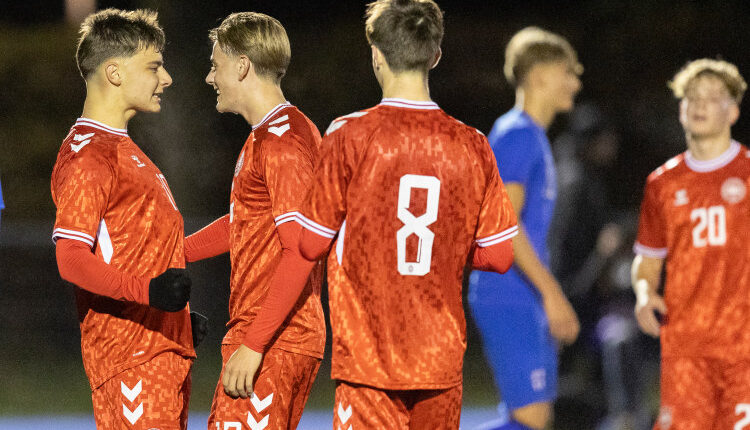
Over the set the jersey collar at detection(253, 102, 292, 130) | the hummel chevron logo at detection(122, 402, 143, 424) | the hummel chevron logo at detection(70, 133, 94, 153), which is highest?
the jersey collar at detection(253, 102, 292, 130)

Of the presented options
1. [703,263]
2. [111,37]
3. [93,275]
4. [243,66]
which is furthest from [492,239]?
[703,263]

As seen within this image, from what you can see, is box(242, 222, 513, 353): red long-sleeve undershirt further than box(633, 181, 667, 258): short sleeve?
No

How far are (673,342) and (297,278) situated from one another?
2025 mm

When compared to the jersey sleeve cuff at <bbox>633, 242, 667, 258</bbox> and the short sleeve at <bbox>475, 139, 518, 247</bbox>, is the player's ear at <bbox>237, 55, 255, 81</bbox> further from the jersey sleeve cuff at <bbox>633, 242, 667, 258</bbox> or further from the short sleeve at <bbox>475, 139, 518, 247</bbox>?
the jersey sleeve cuff at <bbox>633, 242, 667, 258</bbox>

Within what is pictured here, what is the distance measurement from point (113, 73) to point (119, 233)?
56 centimetres

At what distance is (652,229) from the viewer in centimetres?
421

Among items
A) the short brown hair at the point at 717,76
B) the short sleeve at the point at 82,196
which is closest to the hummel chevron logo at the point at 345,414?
the short sleeve at the point at 82,196

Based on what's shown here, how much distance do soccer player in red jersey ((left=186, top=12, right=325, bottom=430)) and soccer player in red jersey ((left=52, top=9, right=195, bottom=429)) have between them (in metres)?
0.19

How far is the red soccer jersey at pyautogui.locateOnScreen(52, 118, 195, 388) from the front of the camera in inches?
115

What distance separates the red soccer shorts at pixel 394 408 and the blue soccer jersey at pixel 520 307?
1.30 metres

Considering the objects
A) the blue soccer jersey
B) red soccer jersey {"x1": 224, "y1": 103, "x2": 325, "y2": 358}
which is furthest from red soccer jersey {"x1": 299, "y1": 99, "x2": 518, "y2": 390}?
the blue soccer jersey

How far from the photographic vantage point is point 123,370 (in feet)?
9.73

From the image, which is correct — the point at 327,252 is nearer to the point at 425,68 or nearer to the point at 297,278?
the point at 297,278

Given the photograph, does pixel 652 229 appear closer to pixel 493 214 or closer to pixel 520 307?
pixel 520 307
